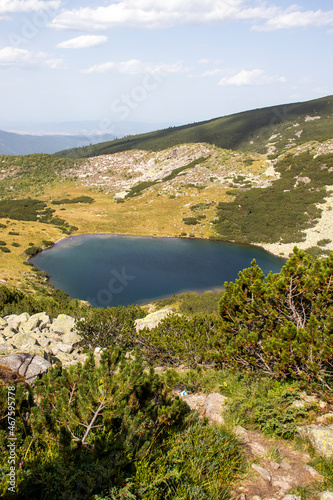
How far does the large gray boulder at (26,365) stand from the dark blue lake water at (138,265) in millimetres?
21154

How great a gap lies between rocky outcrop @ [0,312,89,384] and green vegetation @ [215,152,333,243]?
3735 cm

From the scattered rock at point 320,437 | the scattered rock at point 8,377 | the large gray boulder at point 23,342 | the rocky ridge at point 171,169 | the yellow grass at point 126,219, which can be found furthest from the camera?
the rocky ridge at point 171,169

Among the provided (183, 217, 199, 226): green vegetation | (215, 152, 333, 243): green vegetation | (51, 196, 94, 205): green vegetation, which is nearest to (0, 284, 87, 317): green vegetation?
(183, 217, 199, 226): green vegetation

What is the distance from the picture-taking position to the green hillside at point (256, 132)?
5571 inches

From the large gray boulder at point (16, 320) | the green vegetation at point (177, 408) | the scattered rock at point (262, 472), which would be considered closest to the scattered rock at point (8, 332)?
the large gray boulder at point (16, 320)

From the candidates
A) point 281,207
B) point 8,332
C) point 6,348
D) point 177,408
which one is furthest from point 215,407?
point 281,207

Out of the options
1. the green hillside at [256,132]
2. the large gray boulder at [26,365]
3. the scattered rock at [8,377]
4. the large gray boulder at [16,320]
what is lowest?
the large gray boulder at [16,320]

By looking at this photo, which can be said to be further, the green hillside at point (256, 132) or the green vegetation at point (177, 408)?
the green hillside at point (256, 132)

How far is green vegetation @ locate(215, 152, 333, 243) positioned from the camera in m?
49.2

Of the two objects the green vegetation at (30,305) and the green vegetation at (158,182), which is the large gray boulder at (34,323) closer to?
the green vegetation at (30,305)

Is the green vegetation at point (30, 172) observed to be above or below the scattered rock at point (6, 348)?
above

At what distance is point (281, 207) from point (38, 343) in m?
49.0

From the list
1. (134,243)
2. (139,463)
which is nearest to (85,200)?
(134,243)

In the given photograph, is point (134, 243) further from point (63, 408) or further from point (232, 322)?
point (63, 408)
